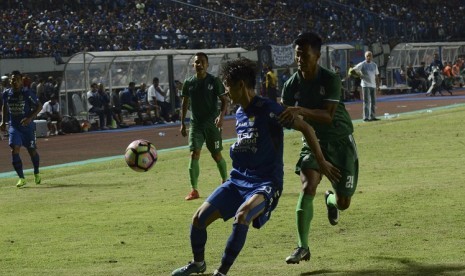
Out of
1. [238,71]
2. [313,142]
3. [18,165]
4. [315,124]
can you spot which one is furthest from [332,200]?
[18,165]

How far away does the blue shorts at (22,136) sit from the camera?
66.6ft

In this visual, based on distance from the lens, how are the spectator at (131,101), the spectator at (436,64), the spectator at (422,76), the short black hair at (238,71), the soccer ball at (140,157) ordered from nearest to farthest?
the short black hair at (238,71), the soccer ball at (140,157), the spectator at (131,101), the spectator at (436,64), the spectator at (422,76)

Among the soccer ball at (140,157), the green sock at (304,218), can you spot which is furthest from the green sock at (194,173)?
the green sock at (304,218)

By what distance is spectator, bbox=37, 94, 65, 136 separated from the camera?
37125 mm

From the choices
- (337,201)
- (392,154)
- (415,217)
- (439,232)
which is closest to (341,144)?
(337,201)

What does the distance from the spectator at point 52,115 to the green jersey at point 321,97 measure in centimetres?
2739

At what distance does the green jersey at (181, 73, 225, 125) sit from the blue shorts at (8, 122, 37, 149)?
4.67 m

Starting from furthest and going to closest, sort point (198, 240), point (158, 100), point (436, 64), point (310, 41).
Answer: point (436, 64), point (158, 100), point (310, 41), point (198, 240)

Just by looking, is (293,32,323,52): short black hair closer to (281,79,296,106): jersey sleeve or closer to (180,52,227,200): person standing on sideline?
(281,79,296,106): jersey sleeve

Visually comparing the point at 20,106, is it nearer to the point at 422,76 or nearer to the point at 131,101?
the point at 131,101

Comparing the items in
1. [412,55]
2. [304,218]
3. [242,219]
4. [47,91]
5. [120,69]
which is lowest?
[412,55]

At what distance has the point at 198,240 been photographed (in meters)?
9.06

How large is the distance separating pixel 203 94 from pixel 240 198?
818 centimetres

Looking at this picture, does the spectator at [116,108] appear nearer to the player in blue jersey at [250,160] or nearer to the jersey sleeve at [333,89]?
the jersey sleeve at [333,89]
